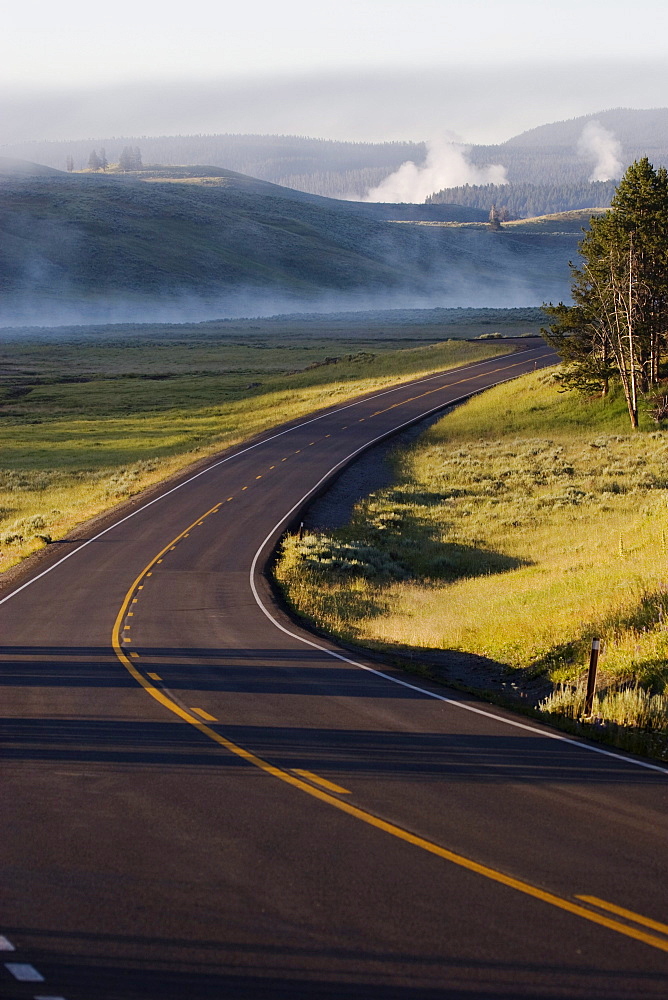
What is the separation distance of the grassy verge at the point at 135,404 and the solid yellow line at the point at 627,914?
25.8 metres

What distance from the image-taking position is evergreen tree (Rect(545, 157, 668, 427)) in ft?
180

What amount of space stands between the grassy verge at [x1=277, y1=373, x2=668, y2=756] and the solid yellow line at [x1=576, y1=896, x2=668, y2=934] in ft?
14.5

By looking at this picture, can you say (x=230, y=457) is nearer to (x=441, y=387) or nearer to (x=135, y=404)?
(x=441, y=387)

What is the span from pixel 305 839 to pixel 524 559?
74.3 feet

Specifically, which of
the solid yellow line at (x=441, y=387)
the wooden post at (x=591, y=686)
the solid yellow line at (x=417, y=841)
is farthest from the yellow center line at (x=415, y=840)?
the solid yellow line at (x=441, y=387)

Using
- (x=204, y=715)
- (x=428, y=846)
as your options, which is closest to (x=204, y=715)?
(x=204, y=715)

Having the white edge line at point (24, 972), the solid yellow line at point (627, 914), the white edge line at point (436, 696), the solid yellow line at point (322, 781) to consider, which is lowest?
the white edge line at point (436, 696)

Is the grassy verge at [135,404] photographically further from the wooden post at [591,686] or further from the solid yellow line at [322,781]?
the wooden post at [591,686]

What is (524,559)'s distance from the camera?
3119 centimetres

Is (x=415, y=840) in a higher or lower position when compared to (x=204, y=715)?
higher

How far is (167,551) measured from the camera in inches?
1222

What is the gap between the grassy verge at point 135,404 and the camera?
45.0 meters

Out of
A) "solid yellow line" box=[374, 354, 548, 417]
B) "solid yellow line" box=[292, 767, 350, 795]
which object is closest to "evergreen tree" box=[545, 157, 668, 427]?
"solid yellow line" box=[374, 354, 548, 417]

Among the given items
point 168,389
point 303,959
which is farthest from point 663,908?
point 168,389
